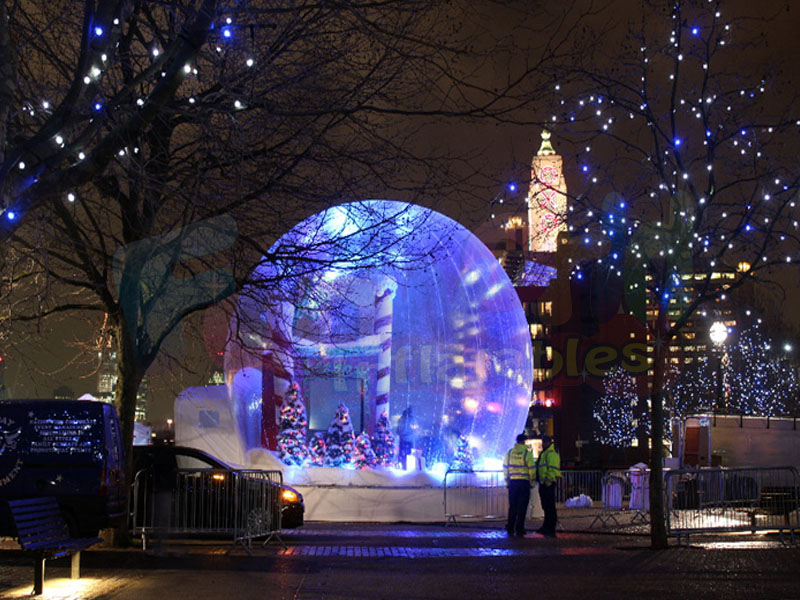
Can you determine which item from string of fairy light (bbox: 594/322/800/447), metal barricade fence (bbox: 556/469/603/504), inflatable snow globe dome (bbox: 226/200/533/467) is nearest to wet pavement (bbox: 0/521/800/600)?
inflatable snow globe dome (bbox: 226/200/533/467)

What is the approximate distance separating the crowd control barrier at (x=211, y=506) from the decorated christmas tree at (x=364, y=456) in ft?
17.9

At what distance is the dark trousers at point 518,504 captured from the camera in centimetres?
1532

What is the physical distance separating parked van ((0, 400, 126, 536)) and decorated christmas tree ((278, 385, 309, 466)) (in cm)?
733

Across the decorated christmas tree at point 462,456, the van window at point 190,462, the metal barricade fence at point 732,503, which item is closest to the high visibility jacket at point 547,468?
the metal barricade fence at point 732,503

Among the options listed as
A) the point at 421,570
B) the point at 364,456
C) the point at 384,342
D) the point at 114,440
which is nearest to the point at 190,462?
the point at 114,440

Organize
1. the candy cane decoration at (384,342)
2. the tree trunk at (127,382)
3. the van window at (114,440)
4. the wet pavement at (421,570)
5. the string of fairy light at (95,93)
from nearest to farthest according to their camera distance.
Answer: the string of fairy light at (95,93) → the wet pavement at (421,570) → the van window at (114,440) → the tree trunk at (127,382) → the candy cane decoration at (384,342)

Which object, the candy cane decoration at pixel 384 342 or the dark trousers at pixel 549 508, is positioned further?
the candy cane decoration at pixel 384 342

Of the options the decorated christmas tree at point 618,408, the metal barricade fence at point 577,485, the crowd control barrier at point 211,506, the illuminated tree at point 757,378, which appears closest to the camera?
the crowd control barrier at point 211,506

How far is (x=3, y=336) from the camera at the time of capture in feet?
48.0

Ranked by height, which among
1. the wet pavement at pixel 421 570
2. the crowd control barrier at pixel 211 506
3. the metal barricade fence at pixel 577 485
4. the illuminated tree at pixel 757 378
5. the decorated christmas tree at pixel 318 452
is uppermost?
the illuminated tree at pixel 757 378

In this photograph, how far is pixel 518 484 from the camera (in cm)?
1553

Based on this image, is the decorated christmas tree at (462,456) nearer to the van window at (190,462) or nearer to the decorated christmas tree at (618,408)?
the van window at (190,462)

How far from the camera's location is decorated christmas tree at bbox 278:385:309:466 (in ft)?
61.5

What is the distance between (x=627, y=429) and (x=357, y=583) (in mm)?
48587
